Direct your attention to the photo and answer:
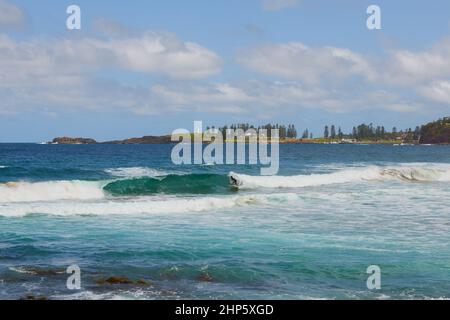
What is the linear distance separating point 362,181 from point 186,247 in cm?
2669

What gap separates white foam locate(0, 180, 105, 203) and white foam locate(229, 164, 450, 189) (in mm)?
9739

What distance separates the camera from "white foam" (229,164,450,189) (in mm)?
36656

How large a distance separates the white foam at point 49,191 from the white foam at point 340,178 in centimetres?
974

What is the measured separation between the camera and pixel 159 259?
12398 mm

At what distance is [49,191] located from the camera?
29844mm

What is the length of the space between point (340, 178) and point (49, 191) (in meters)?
20.0

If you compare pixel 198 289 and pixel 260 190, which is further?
pixel 260 190

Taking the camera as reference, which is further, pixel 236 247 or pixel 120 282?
pixel 236 247

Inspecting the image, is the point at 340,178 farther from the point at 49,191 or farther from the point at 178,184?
the point at 49,191

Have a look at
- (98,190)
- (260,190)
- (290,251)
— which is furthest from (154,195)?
(290,251)
